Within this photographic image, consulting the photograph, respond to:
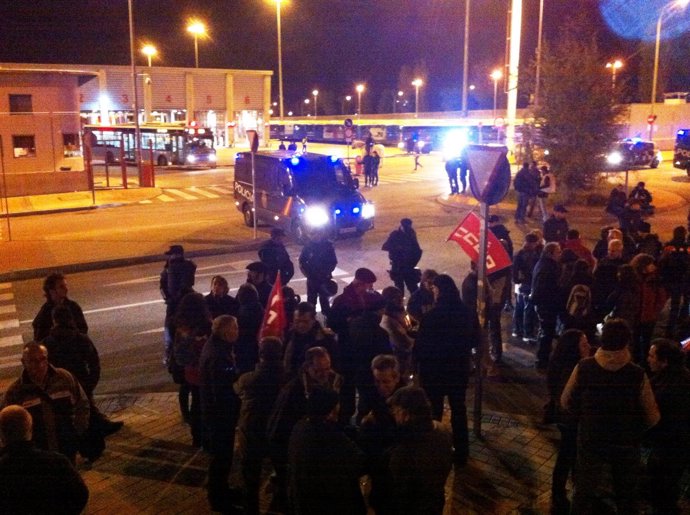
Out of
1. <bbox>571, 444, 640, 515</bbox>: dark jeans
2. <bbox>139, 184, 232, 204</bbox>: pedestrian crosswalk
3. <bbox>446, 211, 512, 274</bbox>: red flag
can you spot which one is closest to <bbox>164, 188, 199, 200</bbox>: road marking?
<bbox>139, 184, 232, 204</bbox>: pedestrian crosswalk

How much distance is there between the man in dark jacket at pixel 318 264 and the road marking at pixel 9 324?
15.9 ft

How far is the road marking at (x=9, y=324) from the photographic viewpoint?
1123 centimetres

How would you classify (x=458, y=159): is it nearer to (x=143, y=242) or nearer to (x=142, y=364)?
(x=143, y=242)

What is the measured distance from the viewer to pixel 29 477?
3789mm

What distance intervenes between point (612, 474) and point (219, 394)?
9.74 ft

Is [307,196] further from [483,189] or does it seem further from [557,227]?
[483,189]

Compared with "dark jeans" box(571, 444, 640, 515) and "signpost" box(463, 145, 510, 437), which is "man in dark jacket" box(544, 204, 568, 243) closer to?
"signpost" box(463, 145, 510, 437)

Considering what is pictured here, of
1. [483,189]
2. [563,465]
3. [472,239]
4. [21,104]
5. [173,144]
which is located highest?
[21,104]

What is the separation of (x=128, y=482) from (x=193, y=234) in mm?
13994

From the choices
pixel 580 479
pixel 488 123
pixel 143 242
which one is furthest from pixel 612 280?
pixel 488 123

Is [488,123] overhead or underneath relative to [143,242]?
overhead

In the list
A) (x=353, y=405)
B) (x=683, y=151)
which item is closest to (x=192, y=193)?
(x=683, y=151)

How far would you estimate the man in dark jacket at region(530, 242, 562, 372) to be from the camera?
858cm

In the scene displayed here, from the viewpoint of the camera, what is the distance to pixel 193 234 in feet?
64.6
